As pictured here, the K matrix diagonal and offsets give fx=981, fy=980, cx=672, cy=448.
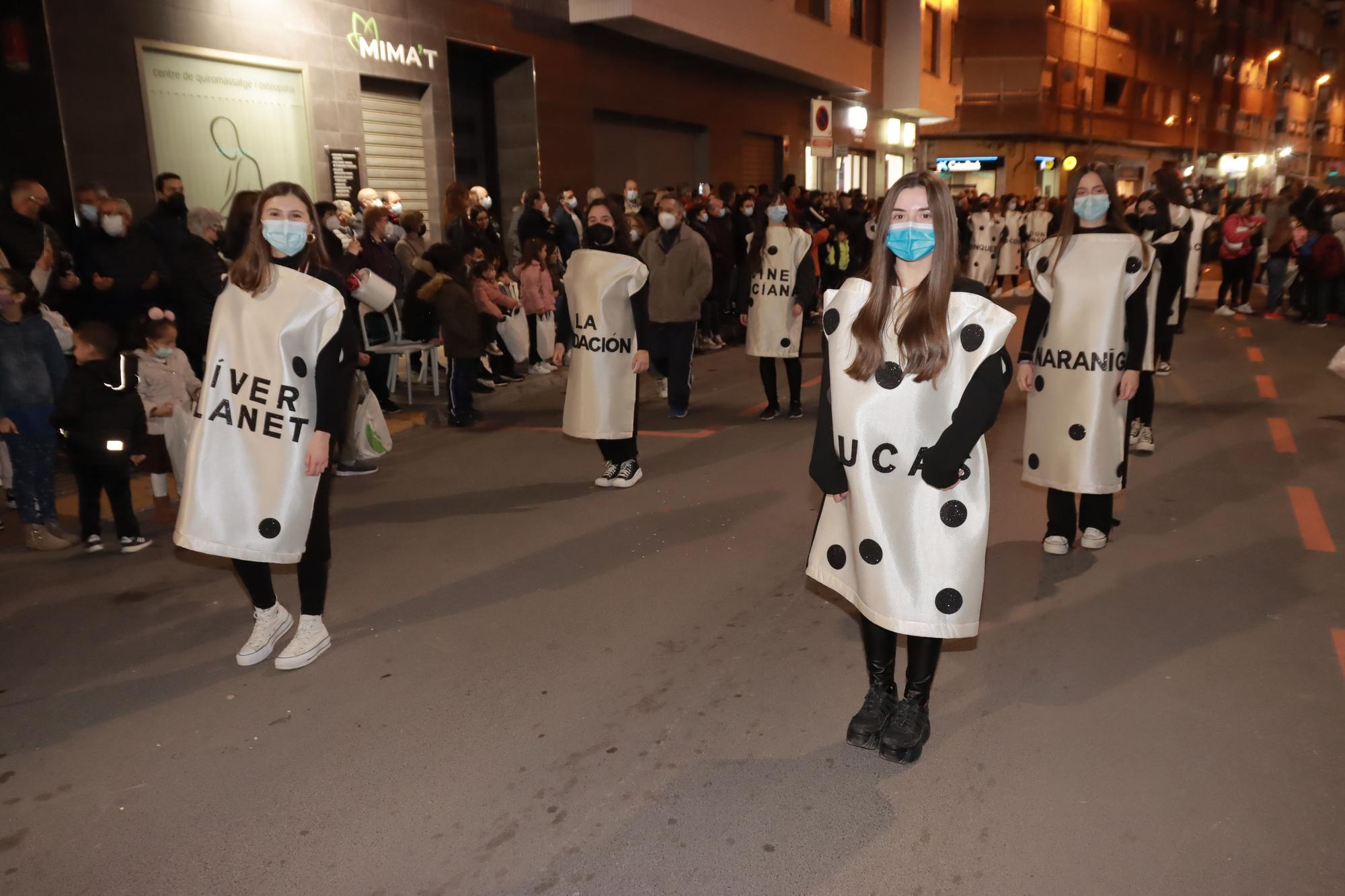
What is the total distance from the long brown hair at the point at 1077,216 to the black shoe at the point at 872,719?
274 centimetres

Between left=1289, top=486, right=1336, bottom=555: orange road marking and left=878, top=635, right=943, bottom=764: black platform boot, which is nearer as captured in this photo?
left=878, top=635, right=943, bottom=764: black platform boot

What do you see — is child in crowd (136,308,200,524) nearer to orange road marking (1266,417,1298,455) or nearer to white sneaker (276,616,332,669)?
white sneaker (276,616,332,669)

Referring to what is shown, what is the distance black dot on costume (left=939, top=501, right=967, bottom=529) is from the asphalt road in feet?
3.19

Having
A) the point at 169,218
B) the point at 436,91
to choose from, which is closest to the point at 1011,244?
the point at 436,91

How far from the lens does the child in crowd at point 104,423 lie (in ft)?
19.4

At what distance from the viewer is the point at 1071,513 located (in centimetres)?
573

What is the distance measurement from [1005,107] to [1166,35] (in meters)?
19.9

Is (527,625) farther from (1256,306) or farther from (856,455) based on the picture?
(1256,306)

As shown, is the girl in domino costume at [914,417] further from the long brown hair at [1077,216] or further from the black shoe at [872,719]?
the long brown hair at [1077,216]

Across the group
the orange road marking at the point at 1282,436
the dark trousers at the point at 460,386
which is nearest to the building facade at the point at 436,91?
the dark trousers at the point at 460,386

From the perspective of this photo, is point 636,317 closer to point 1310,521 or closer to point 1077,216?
point 1077,216

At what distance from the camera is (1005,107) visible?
44.3 meters

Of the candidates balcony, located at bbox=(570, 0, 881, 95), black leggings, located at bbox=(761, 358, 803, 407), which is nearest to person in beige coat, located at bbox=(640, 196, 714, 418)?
black leggings, located at bbox=(761, 358, 803, 407)

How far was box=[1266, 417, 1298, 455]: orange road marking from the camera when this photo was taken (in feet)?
26.6
